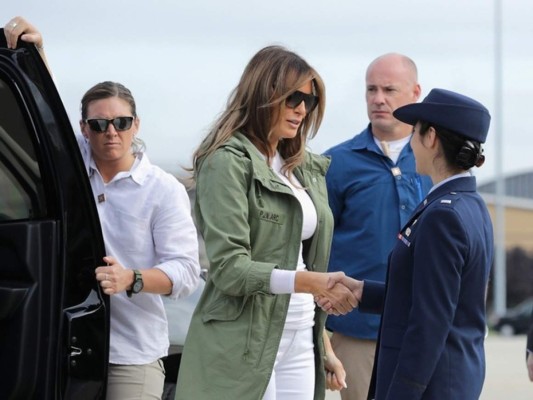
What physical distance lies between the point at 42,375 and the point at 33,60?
90 cm

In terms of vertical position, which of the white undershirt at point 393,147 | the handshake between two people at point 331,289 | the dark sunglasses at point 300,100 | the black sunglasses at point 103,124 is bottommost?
the handshake between two people at point 331,289

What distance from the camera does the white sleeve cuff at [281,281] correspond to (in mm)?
3814

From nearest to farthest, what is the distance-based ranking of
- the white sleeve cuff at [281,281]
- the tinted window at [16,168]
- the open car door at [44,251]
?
the open car door at [44,251], the tinted window at [16,168], the white sleeve cuff at [281,281]

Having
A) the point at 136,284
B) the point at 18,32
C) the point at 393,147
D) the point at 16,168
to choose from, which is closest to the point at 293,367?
the point at 136,284

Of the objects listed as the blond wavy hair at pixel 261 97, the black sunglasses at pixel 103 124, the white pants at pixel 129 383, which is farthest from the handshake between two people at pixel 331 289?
the black sunglasses at pixel 103 124

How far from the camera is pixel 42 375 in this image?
3.51 metres

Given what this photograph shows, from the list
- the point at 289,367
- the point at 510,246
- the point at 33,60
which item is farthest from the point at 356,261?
the point at 510,246

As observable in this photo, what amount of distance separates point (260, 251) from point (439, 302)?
773 millimetres

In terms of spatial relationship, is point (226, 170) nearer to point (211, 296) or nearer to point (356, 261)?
point (211, 296)

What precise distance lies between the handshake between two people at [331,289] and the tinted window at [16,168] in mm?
825

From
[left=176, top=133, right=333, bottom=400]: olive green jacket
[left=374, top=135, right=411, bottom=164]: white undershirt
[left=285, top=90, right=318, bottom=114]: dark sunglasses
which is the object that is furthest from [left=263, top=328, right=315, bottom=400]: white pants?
[left=374, top=135, right=411, bottom=164]: white undershirt

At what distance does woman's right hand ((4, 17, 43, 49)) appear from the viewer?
366cm

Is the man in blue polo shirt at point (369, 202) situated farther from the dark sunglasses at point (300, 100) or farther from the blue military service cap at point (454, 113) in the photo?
the blue military service cap at point (454, 113)

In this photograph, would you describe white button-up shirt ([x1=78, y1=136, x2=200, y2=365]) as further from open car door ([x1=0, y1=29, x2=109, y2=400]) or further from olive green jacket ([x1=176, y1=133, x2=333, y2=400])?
open car door ([x1=0, y1=29, x2=109, y2=400])
